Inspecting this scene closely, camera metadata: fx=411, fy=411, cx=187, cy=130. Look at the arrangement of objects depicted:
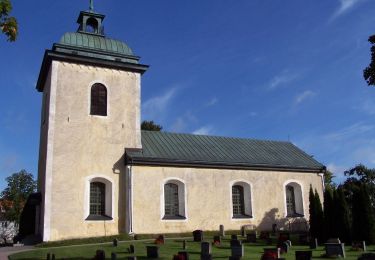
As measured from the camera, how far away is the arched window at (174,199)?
25156 mm

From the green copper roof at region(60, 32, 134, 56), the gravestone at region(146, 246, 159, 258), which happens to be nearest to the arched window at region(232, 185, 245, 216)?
the green copper roof at region(60, 32, 134, 56)

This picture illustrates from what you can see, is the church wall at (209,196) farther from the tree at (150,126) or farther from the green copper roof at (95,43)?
the tree at (150,126)

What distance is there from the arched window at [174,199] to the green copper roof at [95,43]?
28.8ft

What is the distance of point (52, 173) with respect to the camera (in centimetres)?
2242

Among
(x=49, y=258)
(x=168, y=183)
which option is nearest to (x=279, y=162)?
(x=168, y=183)

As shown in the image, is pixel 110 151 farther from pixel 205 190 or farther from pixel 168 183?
pixel 205 190

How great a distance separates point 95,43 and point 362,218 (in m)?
18.5

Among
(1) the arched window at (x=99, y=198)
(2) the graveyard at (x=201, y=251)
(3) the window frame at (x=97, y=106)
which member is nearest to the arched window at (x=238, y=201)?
(2) the graveyard at (x=201, y=251)

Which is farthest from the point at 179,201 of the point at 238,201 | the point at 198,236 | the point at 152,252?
the point at 152,252

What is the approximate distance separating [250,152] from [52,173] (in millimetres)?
14088

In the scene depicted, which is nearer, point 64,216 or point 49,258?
point 49,258

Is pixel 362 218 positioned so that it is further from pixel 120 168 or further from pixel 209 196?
pixel 120 168

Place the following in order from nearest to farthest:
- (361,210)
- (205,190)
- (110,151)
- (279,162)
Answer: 1. (361,210)
2. (110,151)
3. (205,190)
4. (279,162)

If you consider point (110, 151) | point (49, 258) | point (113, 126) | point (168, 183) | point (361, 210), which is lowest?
point (49, 258)
